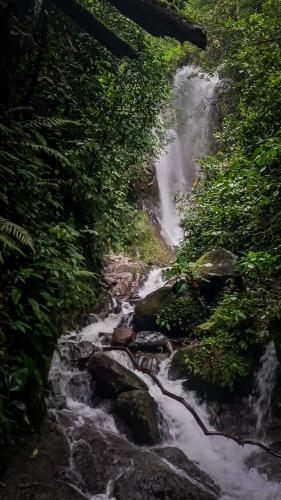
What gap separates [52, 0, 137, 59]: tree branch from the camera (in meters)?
5.73

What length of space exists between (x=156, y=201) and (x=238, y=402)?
1401 cm

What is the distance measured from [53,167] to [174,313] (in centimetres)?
420

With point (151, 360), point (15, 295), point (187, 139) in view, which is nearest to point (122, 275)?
point (151, 360)

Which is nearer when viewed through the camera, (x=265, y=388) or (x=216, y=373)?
(x=265, y=388)

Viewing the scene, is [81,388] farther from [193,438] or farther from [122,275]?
[122,275]

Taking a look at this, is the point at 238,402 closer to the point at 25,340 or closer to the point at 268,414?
the point at 268,414

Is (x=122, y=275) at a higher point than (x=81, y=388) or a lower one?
higher

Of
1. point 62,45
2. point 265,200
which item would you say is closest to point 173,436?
point 265,200

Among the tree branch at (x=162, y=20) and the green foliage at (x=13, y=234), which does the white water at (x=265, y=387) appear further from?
the tree branch at (x=162, y=20)

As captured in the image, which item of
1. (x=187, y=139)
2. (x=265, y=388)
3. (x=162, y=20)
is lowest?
(x=265, y=388)

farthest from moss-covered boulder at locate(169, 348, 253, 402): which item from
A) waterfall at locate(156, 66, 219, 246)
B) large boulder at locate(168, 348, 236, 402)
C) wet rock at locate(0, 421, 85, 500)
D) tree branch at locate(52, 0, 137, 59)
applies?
waterfall at locate(156, 66, 219, 246)

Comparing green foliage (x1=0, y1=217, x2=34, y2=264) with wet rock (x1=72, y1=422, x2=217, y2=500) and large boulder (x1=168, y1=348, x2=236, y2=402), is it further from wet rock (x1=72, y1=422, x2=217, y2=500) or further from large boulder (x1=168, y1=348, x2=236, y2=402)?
large boulder (x1=168, y1=348, x2=236, y2=402)

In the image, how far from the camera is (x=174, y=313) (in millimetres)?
8664

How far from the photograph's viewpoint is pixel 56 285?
4.86 meters
